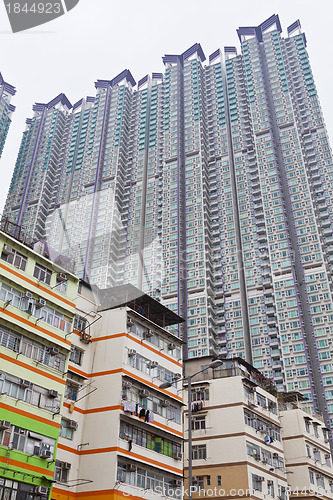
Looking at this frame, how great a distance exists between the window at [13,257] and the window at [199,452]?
16199 mm

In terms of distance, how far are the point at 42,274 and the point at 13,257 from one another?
1.53 meters

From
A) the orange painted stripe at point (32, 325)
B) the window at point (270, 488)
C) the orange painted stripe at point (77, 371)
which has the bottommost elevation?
the window at point (270, 488)

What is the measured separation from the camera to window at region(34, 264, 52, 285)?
2100 cm

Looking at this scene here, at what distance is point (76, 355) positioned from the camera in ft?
79.5

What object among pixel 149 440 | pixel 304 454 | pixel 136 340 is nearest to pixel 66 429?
pixel 149 440

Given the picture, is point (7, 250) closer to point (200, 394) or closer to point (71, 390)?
point (71, 390)

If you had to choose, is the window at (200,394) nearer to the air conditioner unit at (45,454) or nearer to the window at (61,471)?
the window at (61,471)

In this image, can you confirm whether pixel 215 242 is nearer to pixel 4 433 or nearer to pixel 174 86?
pixel 174 86

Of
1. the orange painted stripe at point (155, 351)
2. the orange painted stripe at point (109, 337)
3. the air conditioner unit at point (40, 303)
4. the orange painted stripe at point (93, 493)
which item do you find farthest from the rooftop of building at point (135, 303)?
the orange painted stripe at point (93, 493)

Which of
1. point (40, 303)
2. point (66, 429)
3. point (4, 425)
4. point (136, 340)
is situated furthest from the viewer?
point (136, 340)

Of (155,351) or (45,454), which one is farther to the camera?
(155,351)

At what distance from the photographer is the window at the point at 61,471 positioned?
2098cm

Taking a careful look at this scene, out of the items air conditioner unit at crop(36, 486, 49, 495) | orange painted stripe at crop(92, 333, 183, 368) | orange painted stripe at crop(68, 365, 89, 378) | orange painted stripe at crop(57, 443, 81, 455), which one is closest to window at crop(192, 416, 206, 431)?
orange painted stripe at crop(92, 333, 183, 368)

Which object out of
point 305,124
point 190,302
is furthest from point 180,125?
point 190,302
